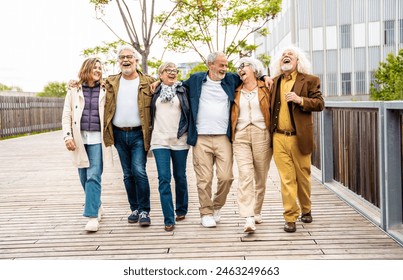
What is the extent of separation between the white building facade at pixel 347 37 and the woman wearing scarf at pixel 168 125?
29763 millimetres

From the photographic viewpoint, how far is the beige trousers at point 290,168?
Result: 5.14 meters

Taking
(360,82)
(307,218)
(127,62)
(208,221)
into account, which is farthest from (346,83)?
(127,62)

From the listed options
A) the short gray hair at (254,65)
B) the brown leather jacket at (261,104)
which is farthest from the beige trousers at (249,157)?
the short gray hair at (254,65)

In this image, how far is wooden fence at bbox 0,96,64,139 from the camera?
2291 cm

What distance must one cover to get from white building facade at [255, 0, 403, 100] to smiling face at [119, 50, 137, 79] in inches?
1176

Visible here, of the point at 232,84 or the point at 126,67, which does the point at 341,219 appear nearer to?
the point at 232,84

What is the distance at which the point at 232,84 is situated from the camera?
205 inches

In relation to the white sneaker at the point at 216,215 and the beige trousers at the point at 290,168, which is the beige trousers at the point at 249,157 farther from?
the white sneaker at the point at 216,215

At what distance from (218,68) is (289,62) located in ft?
2.25

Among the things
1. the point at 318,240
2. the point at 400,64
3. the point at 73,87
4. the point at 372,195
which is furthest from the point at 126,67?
the point at 400,64

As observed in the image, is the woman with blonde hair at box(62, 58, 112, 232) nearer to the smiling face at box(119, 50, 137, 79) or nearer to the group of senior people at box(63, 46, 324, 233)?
the group of senior people at box(63, 46, 324, 233)

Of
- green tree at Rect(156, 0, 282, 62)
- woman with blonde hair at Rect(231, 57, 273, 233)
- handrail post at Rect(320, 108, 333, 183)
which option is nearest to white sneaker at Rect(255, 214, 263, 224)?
woman with blonde hair at Rect(231, 57, 273, 233)

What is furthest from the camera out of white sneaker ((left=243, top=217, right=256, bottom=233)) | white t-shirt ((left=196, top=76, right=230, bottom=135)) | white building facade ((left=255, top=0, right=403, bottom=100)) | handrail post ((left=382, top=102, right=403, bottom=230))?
white building facade ((left=255, top=0, right=403, bottom=100))

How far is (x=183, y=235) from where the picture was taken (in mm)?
5102
